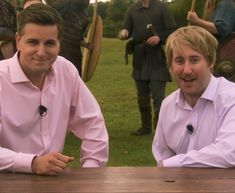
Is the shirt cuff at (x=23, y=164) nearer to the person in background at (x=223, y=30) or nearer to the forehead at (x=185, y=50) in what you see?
the forehead at (x=185, y=50)

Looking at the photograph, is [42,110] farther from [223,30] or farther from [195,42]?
[223,30]

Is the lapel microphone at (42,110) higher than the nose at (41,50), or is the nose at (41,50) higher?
the nose at (41,50)

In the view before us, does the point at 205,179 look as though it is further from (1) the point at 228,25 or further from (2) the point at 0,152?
(1) the point at 228,25

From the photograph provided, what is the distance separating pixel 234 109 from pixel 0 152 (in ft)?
3.24

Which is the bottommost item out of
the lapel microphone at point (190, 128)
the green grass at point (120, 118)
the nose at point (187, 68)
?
the green grass at point (120, 118)

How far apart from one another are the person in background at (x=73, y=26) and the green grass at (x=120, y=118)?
901 mm

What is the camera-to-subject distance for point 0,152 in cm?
264

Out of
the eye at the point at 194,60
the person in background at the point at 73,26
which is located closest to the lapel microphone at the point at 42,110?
the eye at the point at 194,60

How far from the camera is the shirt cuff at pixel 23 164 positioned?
2527mm

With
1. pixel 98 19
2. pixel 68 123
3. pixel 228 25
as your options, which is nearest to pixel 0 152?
pixel 68 123

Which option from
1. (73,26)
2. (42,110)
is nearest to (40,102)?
(42,110)

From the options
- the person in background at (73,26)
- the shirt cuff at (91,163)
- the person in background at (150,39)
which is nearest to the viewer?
the shirt cuff at (91,163)

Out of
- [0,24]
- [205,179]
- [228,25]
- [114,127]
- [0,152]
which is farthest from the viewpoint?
[114,127]

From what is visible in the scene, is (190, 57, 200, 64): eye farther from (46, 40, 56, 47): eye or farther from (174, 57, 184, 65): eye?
(46, 40, 56, 47): eye
